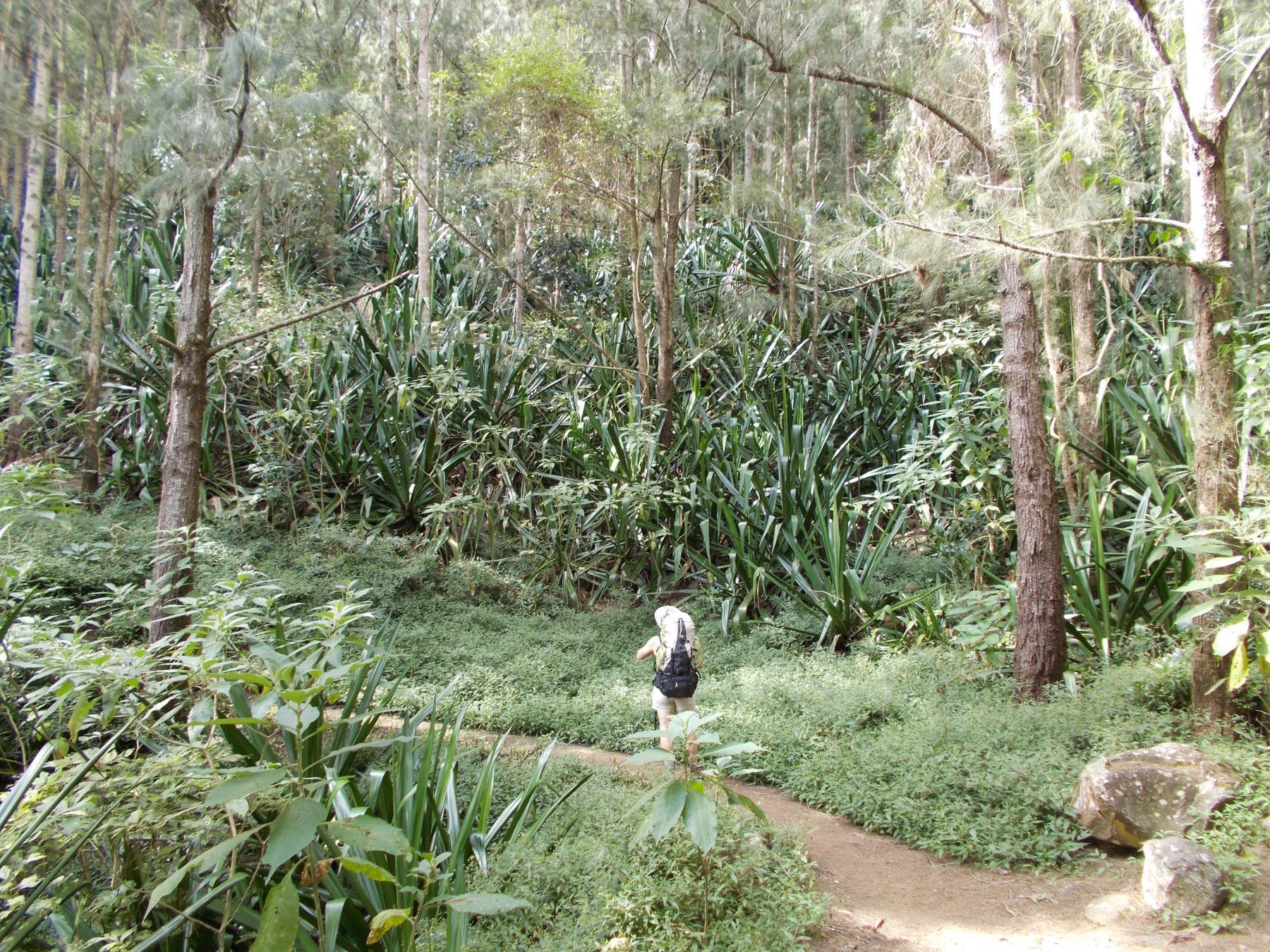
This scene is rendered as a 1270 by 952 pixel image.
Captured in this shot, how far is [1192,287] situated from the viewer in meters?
4.00

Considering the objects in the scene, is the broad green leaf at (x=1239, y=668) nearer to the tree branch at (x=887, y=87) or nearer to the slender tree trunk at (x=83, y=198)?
the tree branch at (x=887, y=87)

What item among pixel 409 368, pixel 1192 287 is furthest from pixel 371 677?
pixel 409 368

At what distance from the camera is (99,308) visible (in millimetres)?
7684

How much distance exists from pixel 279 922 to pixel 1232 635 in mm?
3913

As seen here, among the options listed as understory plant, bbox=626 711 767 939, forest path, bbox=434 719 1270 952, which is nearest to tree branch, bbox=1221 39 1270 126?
forest path, bbox=434 719 1270 952

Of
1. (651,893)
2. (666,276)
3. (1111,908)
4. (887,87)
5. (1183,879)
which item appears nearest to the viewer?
(651,893)

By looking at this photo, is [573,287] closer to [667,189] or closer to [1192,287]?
[667,189]

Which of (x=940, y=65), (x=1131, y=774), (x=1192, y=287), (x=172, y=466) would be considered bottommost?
(x=1131, y=774)

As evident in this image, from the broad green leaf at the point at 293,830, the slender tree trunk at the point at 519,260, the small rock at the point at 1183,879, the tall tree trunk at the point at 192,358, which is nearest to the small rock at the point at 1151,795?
the small rock at the point at 1183,879

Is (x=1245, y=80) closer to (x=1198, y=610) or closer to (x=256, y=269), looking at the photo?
(x=1198, y=610)

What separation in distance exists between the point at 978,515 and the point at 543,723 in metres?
4.23

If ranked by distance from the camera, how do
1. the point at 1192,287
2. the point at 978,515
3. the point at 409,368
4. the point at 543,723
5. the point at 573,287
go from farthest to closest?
the point at 573,287
the point at 409,368
the point at 978,515
the point at 543,723
the point at 1192,287

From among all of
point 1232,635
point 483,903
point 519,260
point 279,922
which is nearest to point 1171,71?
point 1232,635

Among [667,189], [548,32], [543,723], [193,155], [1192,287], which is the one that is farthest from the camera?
[667,189]
